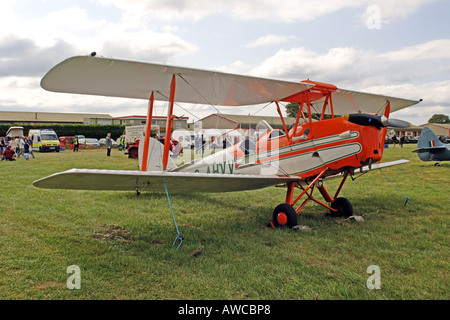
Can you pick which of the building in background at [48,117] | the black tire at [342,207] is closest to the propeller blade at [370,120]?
the black tire at [342,207]

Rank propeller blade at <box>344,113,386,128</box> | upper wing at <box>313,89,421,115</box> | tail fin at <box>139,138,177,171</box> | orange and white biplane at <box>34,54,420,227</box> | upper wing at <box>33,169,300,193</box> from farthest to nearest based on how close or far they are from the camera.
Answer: tail fin at <box>139,138,177,171</box> < upper wing at <box>313,89,421,115</box> < propeller blade at <box>344,113,386,128</box> < orange and white biplane at <box>34,54,420,227</box> < upper wing at <box>33,169,300,193</box>

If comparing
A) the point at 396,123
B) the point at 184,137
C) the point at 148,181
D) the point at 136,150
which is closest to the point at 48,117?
the point at 184,137

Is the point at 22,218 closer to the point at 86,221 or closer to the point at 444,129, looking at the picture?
the point at 86,221

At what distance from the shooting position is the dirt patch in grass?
4575 millimetres

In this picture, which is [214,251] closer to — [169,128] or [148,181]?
[148,181]

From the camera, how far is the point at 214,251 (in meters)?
4.02

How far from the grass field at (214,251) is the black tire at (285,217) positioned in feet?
0.61

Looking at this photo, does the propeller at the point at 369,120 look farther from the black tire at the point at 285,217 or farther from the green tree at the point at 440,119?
the green tree at the point at 440,119

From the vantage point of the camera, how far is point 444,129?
74.7m

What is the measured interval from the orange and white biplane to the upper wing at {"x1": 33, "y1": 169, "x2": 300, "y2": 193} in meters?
0.01

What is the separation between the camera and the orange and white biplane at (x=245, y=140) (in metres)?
4.12

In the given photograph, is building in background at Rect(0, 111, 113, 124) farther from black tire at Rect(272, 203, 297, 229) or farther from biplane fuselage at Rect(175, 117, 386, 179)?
black tire at Rect(272, 203, 297, 229)

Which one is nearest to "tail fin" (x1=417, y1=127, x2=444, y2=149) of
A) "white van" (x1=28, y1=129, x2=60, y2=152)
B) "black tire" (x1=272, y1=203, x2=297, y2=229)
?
"black tire" (x1=272, y1=203, x2=297, y2=229)

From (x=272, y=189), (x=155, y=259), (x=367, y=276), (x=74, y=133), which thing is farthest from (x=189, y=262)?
(x=74, y=133)
